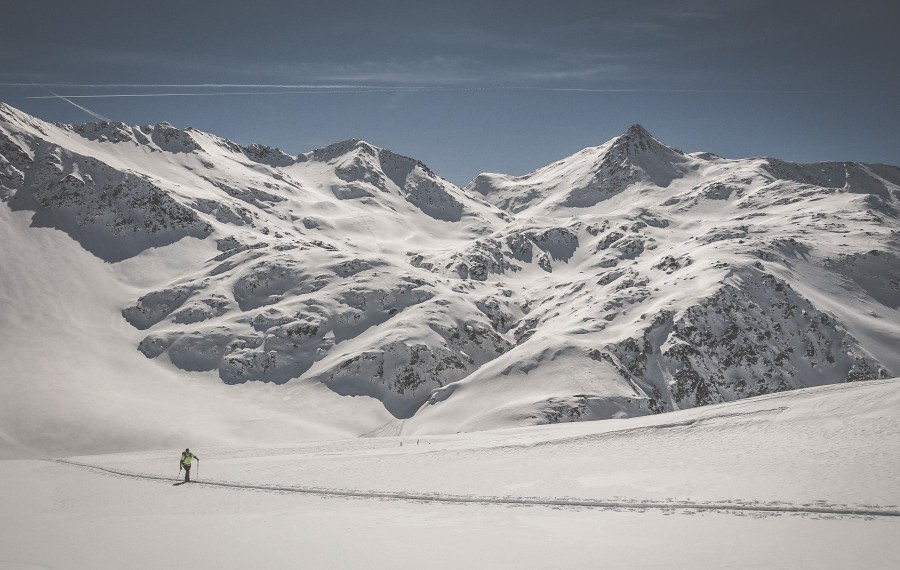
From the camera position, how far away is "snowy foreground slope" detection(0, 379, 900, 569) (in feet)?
60.1

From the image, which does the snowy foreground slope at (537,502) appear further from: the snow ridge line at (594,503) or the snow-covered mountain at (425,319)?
the snow-covered mountain at (425,319)

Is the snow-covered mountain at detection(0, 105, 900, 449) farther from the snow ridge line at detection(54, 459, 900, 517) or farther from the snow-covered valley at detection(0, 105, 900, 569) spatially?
the snow ridge line at detection(54, 459, 900, 517)

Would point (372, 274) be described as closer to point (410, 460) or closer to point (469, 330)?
point (469, 330)

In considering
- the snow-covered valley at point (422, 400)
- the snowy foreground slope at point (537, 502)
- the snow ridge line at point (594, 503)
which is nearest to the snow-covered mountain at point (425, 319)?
the snow-covered valley at point (422, 400)

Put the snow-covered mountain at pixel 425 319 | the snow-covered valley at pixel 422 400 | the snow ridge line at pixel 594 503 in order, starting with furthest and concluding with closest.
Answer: the snow-covered mountain at pixel 425 319, the snow ridge line at pixel 594 503, the snow-covered valley at pixel 422 400

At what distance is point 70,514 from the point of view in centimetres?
2673

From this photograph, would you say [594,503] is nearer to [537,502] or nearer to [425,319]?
[537,502]

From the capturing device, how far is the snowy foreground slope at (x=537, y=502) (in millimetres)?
18328

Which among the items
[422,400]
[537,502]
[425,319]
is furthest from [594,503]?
[425,319]

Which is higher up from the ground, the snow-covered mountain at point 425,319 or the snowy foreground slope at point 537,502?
the snow-covered mountain at point 425,319

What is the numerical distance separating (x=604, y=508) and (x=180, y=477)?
31227mm

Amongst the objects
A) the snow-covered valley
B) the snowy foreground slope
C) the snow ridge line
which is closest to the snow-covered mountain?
the snow-covered valley

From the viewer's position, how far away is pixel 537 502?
88.6 feet

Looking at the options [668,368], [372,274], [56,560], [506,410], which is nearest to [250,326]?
[372,274]
